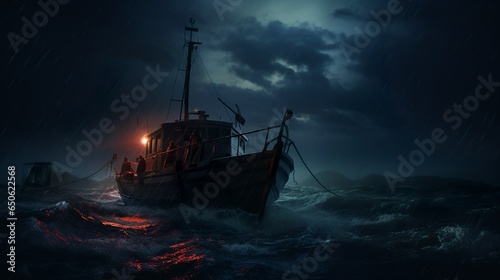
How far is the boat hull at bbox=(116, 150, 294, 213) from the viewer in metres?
10.0

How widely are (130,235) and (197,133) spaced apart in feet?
19.4

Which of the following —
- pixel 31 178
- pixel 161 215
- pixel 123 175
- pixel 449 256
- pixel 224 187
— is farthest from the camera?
pixel 31 178

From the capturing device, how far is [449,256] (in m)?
6.66

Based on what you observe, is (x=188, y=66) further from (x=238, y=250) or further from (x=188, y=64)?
(x=238, y=250)

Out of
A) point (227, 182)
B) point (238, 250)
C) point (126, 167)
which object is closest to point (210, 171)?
point (227, 182)

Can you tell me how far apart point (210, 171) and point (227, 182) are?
746 mm

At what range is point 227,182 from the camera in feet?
34.6

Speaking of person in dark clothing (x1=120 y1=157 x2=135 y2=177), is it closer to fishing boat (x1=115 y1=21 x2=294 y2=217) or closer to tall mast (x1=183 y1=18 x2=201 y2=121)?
fishing boat (x1=115 y1=21 x2=294 y2=217)

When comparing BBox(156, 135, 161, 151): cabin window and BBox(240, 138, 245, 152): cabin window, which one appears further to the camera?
BBox(240, 138, 245, 152): cabin window

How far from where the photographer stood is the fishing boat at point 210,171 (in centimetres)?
999

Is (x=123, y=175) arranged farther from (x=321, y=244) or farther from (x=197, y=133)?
(x=321, y=244)

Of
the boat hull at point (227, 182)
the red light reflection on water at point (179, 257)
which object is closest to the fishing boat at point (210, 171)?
the boat hull at point (227, 182)

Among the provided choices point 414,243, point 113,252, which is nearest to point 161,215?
point 113,252

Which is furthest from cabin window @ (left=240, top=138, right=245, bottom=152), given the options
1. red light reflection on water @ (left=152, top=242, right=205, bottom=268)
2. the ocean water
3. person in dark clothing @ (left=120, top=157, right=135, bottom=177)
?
red light reflection on water @ (left=152, top=242, right=205, bottom=268)
